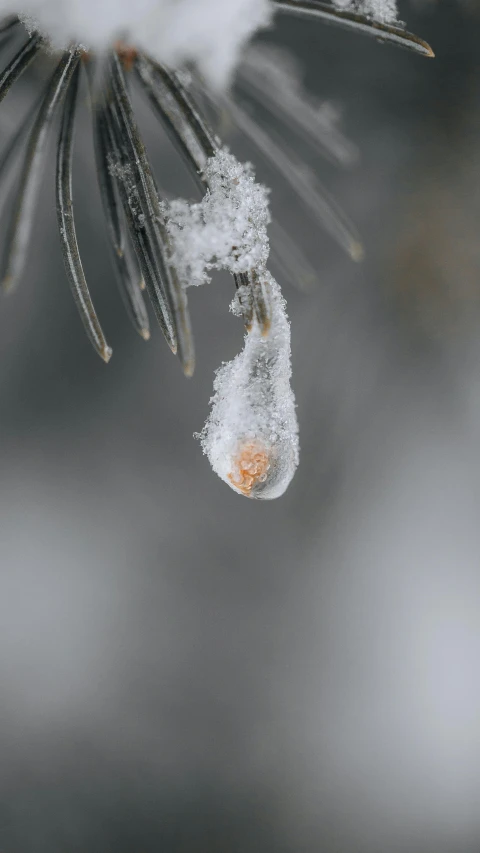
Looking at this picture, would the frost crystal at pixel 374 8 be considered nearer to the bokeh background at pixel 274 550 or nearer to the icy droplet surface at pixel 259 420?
the icy droplet surface at pixel 259 420

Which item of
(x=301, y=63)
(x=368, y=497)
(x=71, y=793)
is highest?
(x=301, y=63)

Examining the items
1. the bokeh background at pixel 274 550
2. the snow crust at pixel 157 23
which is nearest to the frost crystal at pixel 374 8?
the snow crust at pixel 157 23

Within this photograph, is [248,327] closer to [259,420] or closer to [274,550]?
[259,420]

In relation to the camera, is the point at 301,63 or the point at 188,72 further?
the point at 301,63

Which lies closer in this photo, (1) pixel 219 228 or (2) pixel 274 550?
(1) pixel 219 228

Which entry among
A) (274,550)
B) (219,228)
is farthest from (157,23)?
(274,550)

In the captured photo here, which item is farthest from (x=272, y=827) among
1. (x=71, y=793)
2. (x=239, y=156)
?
(x=239, y=156)

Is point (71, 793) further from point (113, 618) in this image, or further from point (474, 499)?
point (474, 499)

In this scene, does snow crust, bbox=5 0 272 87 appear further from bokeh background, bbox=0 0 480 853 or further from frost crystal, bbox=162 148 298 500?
bokeh background, bbox=0 0 480 853
